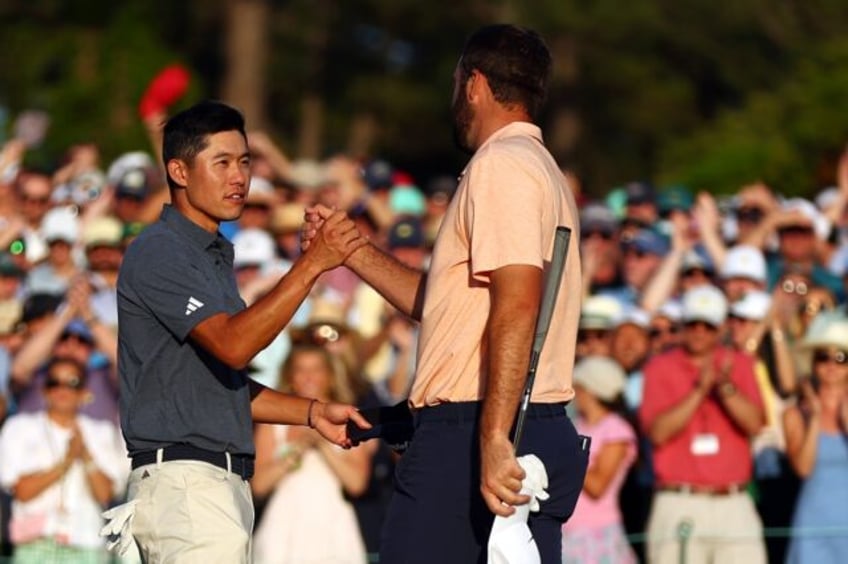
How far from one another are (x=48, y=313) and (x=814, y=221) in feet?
17.4

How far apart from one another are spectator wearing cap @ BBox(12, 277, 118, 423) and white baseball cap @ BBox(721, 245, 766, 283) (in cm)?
380

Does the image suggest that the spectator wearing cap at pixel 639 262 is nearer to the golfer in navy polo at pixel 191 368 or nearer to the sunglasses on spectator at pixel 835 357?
the sunglasses on spectator at pixel 835 357

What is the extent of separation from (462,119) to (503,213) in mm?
529

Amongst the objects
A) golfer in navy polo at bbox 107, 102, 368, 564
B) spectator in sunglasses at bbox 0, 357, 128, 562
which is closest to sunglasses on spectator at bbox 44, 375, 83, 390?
spectator in sunglasses at bbox 0, 357, 128, 562

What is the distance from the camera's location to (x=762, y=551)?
11.5m

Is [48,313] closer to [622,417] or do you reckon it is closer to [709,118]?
[622,417]

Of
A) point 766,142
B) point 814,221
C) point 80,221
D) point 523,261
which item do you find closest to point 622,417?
point 814,221

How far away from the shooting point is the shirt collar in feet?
25.4

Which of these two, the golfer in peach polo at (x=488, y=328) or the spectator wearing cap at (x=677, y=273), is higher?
the spectator wearing cap at (x=677, y=273)

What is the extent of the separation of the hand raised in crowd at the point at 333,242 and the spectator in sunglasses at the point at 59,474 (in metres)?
4.34

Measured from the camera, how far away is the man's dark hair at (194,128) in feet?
25.5

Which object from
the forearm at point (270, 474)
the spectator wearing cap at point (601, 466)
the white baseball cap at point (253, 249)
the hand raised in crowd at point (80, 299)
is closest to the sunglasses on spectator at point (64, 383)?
the hand raised in crowd at point (80, 299)

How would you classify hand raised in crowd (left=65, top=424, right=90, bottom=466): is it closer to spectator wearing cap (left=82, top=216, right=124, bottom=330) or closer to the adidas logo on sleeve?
spectator wearing cap (left=82, top=216, right=124, bottom=330)

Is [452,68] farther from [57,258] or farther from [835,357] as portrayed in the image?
[835,357]
